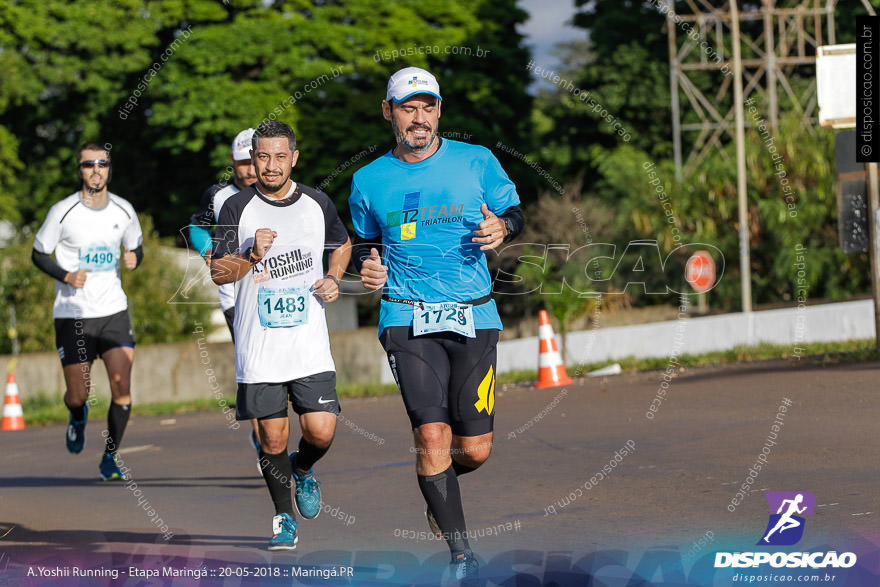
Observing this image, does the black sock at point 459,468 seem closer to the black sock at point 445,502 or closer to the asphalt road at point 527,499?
the black sock at point 445,502

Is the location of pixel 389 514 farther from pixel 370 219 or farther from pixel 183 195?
pixel 183 195

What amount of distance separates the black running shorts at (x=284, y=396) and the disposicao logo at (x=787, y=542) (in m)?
2.22

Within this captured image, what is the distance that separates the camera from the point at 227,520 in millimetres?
7469

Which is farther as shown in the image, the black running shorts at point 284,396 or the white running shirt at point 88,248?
the white running shirt at point 88,248

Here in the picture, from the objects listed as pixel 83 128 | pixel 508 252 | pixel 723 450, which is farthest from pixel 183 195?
pixel 723 450

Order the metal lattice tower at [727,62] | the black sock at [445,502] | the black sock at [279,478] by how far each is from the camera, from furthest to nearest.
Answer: the metal lattice tower at [727,62], the black sock at [279,478], the black sock at [445,502]

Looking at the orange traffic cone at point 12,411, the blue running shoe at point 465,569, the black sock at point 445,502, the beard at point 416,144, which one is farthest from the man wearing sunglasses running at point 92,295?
the orange traffic cone at point 12,411

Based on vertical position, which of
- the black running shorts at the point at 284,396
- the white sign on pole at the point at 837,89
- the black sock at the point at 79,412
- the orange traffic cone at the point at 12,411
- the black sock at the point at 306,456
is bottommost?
the orange traffic cone at the point at 12,411

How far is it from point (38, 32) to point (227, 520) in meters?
29.3

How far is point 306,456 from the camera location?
6.75 metres

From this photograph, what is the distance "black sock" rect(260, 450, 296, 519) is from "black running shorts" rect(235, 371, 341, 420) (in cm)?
26

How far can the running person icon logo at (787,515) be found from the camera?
223 inches

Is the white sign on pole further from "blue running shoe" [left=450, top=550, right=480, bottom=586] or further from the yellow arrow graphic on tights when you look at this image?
"blue running shoe" [left=450, top=550, right=480, bottom=586]

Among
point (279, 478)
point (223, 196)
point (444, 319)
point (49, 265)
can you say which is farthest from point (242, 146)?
point (444, 319)
